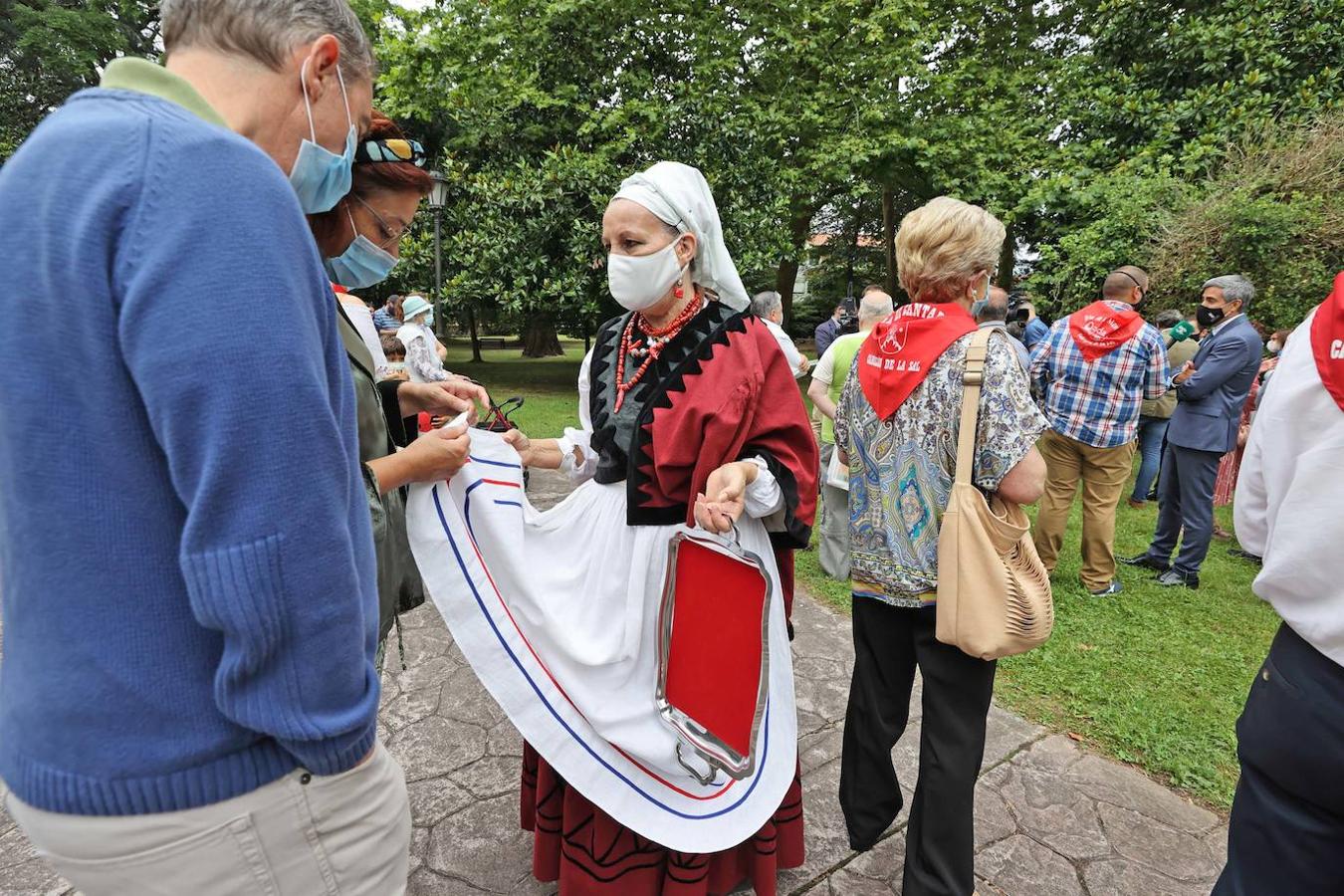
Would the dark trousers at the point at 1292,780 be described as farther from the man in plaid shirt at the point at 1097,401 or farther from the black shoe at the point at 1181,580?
the black shoe at the point at 1181,580

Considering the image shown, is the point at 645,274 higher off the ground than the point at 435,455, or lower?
higher

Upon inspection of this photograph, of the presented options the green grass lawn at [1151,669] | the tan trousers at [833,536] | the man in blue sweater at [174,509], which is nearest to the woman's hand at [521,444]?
the man in blue sweater at [174,509]

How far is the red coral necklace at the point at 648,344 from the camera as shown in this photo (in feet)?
7.27

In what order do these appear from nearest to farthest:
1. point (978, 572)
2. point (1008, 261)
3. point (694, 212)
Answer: point (978, 572) → point (694, 212) → point (1008, 261)

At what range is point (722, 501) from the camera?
183 cm

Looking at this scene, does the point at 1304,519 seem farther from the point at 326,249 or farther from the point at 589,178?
the point at 589,178

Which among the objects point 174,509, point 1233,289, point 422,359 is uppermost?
point 1233,289

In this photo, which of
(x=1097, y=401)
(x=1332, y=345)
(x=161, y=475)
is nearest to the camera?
(x=161, y=475)

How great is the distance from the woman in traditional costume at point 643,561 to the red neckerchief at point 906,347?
0.85ft

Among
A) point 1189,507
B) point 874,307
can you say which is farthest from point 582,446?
point 1189,507

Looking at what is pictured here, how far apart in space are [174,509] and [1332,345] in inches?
78.5

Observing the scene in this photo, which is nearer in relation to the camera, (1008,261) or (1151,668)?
(1151,668)

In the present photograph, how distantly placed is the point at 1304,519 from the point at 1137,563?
5192 millimetres

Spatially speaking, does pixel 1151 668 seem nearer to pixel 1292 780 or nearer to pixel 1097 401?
pixel 1097 401
